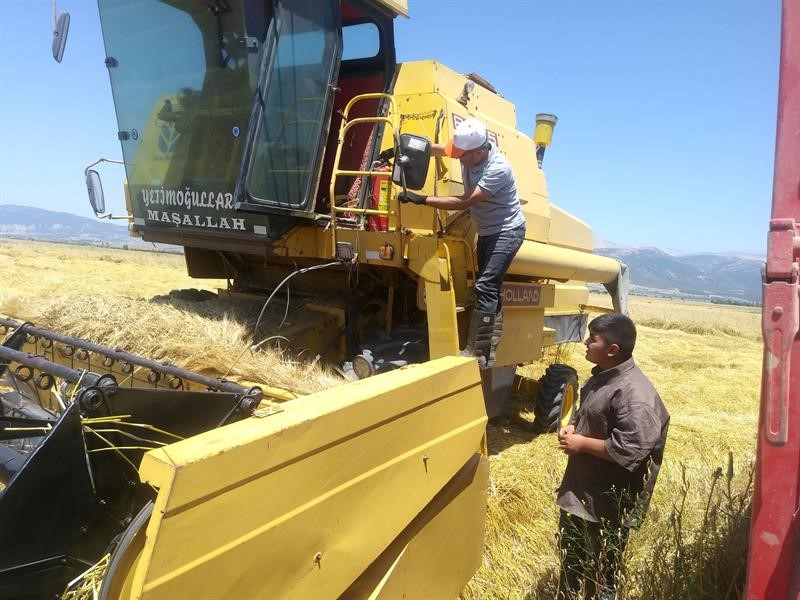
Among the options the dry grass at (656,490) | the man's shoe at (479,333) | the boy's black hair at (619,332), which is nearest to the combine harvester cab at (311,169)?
the man's shoe at (479,333)

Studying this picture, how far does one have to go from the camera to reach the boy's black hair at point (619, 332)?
104 inches

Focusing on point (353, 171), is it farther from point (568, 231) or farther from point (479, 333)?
point (568, 231)

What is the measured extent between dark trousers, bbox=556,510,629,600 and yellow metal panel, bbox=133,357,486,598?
717 mm

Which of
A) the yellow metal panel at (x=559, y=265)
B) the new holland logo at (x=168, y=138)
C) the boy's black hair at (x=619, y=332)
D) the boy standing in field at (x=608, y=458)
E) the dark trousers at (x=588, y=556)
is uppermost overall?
the new holland logo at (x=168, y=138)

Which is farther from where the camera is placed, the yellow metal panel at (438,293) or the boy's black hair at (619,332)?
the yellow metal panel at (438,293)

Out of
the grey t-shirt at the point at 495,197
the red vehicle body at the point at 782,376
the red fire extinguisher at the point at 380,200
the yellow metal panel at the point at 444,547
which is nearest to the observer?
the red vehicle body at the point at 782,376

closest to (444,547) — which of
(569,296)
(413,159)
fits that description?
(413,159)

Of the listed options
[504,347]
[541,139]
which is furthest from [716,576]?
[541,139]

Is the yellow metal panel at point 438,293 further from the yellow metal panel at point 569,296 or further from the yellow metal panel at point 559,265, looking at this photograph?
the yellow metal panel at point 569,296

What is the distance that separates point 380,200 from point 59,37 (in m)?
2.11

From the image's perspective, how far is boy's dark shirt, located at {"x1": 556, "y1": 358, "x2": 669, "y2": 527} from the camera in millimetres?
2489

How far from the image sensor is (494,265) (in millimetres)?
3799

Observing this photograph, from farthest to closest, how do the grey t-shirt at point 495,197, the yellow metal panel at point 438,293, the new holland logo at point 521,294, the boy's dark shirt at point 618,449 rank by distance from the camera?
1. the new holland logo at point 521,294
2. the grey t-shirt at point 495,197
3. the yellow metal panel at point 438,293
4. the boy's dark shirt at point 618,449

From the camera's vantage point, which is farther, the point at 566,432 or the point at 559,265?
the point at 559,265
